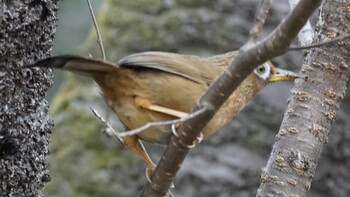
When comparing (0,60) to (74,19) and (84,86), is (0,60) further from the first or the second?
(74,19)

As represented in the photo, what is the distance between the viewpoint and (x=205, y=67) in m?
3.60

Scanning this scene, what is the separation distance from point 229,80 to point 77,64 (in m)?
0.69

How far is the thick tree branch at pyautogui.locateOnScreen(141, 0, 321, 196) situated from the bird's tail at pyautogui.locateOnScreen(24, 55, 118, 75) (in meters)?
0.44

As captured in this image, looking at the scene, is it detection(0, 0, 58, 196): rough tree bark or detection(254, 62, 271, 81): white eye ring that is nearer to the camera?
detection(0, 0, 58, 196): rough tree bark

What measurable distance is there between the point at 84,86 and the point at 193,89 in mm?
3077

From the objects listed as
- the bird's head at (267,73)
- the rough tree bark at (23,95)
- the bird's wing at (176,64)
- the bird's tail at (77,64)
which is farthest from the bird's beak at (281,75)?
the rough tree bark at (23,95)

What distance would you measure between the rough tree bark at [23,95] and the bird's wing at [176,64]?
37 cm

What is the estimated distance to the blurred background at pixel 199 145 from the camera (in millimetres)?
6059

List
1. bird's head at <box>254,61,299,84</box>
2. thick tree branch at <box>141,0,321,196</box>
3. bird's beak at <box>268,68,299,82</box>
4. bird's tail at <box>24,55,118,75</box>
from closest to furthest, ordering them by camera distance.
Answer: thick tree branch at <box>141,0,321,196</box>, bird's tail at <box>24,55,118,75</box>, bird's beak at <box>268,68,299,82</box>, bird's head at <box>254,61,299,84</box>

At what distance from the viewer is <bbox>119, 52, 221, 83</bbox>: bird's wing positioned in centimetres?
331

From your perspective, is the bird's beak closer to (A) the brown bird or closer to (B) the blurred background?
(A) the brown bird

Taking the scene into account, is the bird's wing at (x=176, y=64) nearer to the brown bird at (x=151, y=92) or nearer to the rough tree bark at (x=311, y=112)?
the brown bird at (x=151, y=92)

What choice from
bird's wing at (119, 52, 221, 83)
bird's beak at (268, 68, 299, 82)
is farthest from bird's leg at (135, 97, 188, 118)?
bird's beak at (268, 68, 299, 82)

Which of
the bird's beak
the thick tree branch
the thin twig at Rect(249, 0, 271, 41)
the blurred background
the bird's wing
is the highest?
the blurred background
